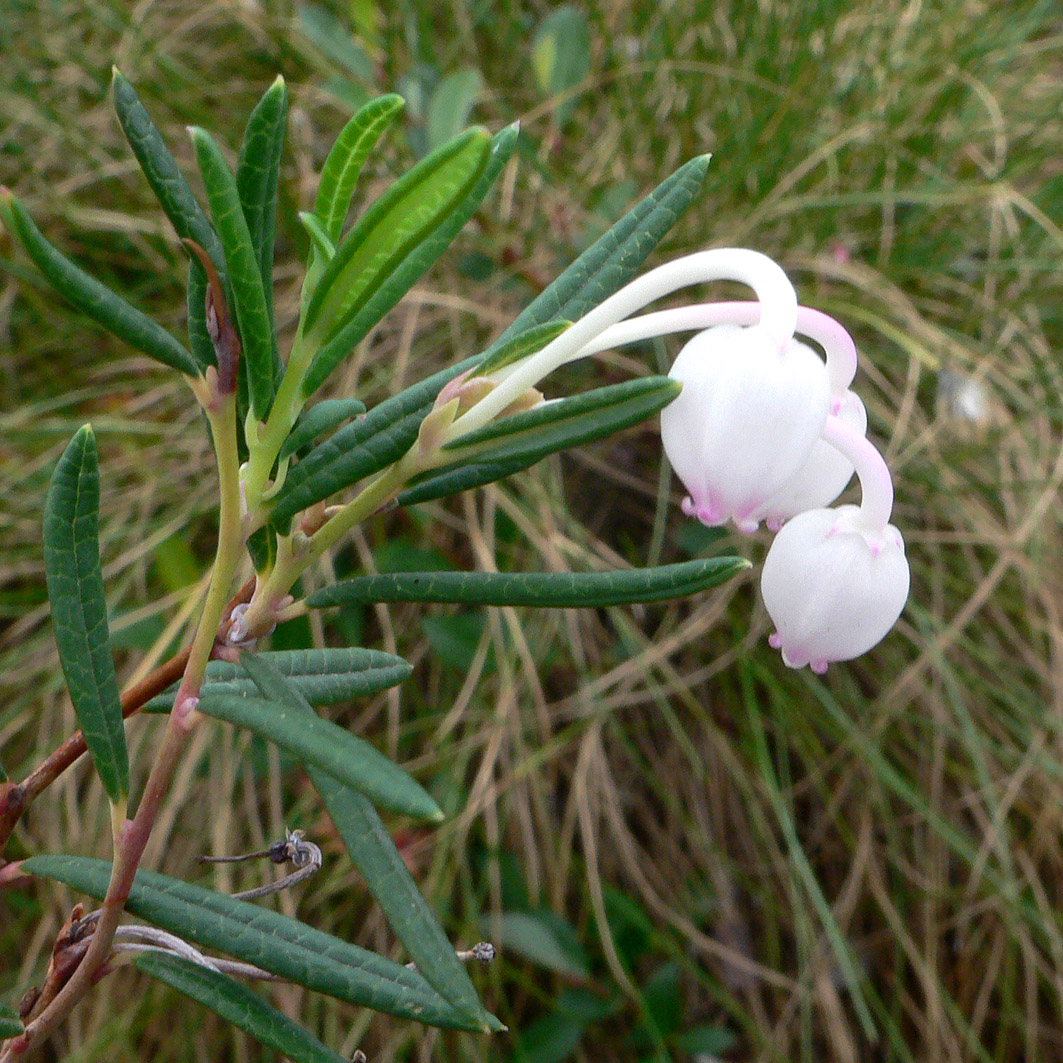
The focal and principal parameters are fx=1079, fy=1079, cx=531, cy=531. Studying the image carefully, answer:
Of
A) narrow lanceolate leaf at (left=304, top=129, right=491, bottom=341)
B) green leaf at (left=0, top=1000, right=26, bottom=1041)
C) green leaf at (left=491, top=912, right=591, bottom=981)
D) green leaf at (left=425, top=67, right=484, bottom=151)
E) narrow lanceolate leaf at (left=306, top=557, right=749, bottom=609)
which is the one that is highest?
green leaf at (left=425, top=67, right=484, bottom=151)

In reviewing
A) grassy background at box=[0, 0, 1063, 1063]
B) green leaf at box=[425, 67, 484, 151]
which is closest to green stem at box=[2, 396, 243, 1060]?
grassy background at box=[0, 0, 1063, 1063]

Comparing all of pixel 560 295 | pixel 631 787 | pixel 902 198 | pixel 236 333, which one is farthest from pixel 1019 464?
pixel 236 333

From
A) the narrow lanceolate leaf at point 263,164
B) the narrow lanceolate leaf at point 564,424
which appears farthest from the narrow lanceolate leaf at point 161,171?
the narrow lanceolate leaf at point 564,424

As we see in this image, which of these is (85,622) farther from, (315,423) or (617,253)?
(617,253)

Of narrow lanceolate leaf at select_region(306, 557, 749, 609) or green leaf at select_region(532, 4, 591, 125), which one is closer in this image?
narrow lanceolate leaf at select_region(306, 557, 749, 609)

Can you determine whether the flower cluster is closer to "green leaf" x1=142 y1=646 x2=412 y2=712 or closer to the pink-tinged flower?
the pink-tinged flower

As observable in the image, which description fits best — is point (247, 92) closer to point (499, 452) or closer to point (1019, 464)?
point (1019, 464)

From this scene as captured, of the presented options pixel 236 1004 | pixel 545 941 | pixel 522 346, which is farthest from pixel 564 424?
pixel 545 941
